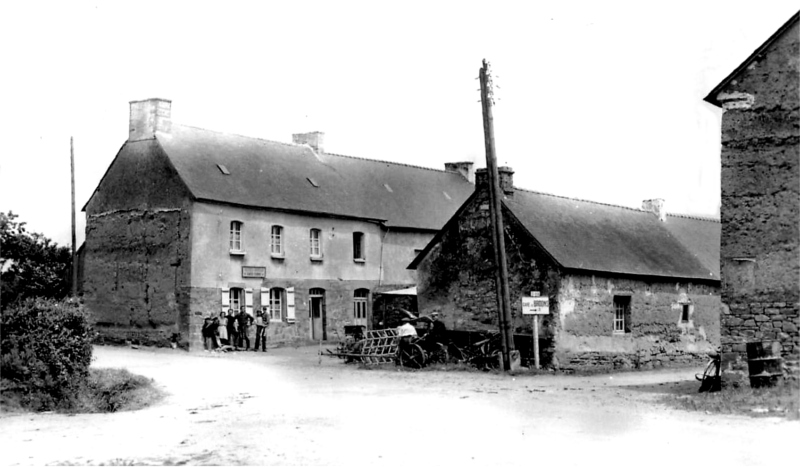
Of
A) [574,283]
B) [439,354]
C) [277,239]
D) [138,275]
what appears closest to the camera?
[439,354]

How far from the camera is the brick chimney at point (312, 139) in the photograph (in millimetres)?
46438

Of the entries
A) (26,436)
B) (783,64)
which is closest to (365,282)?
(783,64)

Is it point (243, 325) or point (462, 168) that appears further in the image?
point (462, 168)

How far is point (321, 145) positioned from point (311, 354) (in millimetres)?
14577

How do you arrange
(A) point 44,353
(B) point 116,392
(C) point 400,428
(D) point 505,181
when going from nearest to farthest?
(C) point 400,428, (A) point 44,353, (B) point 116,392, (D) point 505,181

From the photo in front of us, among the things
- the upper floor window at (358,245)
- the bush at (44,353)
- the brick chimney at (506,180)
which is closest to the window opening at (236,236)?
the upper floor window at (358,245)

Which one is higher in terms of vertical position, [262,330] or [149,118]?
[149,118]

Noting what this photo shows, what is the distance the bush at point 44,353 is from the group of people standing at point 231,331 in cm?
1472

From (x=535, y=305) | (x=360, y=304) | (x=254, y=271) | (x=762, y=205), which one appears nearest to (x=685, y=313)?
(x=535, y=305)

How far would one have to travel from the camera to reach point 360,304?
43.5 meters

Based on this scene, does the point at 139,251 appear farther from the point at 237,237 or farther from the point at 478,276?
the point at 478,276

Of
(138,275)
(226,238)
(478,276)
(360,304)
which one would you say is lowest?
(360,304)

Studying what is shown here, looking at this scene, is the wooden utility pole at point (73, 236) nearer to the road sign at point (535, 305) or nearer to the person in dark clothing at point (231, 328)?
the person in dark clothing at point (231, 328)

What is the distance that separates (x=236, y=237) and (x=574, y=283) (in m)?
15.2
